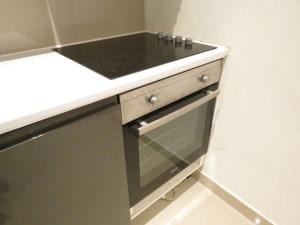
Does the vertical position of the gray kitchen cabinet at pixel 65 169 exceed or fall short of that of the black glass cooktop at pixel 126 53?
it falls short

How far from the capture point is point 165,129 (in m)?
1.06

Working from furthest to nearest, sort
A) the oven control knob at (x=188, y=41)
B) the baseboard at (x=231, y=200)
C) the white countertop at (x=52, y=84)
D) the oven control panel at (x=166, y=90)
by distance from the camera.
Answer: the baseboard at (x=231, y=200) → the oven control knob at (x=188, y=41) → the oven control panel at (x=166, y=90) → the white countertop at (x=52, y=84)

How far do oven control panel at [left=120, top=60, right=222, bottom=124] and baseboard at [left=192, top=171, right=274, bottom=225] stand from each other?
0.69m

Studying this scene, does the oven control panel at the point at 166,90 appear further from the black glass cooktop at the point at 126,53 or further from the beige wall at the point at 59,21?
the beige wall at the point at 59,21

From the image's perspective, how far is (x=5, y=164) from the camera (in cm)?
57

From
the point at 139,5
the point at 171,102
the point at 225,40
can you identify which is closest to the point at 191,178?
the point at 171,102

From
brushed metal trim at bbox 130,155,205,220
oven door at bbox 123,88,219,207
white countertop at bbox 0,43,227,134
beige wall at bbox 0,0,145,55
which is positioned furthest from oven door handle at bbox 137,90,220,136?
beige wall at bbox 0,0,145,55

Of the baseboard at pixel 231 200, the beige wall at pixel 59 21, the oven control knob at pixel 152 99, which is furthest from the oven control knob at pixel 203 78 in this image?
the baseboard at pixel 231 200

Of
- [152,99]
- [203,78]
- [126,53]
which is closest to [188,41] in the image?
[203,78]

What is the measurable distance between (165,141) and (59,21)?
77cm

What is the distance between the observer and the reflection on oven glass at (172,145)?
1029 millimetres

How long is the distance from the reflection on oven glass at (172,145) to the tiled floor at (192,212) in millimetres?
299

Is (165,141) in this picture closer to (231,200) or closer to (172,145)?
(172,145)

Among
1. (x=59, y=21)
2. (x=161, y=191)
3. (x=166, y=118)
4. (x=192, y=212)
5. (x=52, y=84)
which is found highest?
(x=59, y=21)
